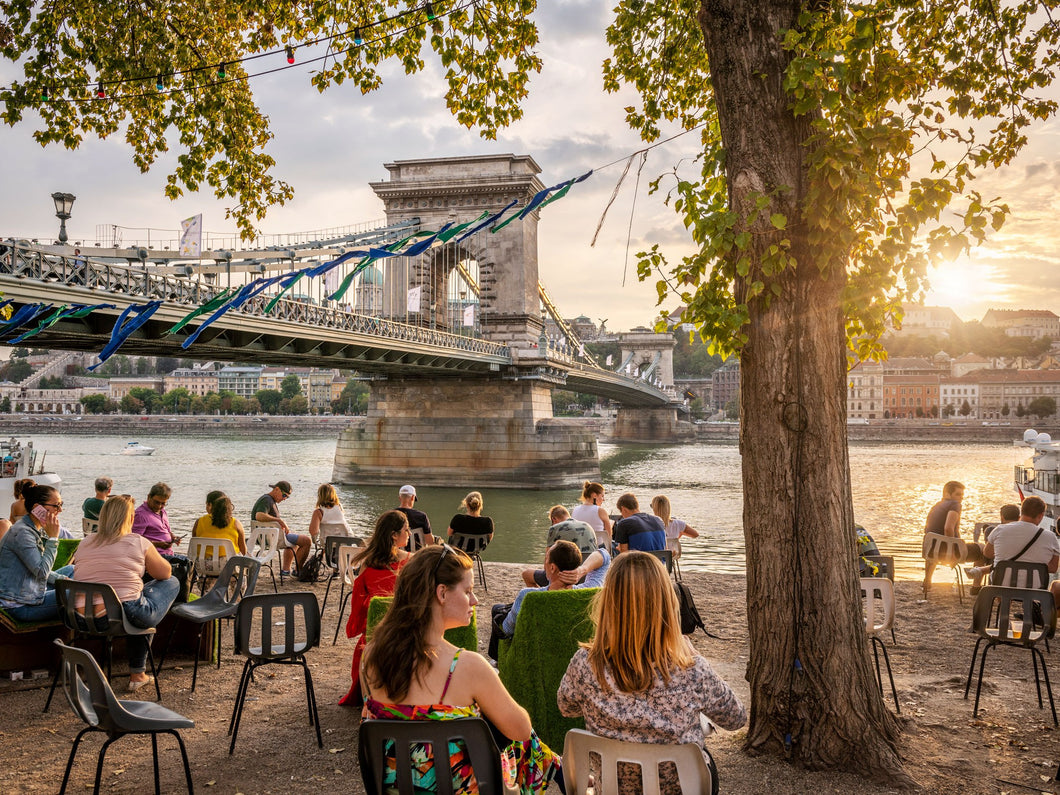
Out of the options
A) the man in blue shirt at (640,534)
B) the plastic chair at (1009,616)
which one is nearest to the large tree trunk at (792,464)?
the plastic chair at (1009,616)

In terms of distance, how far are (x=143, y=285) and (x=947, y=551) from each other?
13207 millimetres

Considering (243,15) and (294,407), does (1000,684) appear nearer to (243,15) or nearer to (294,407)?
(243,15)

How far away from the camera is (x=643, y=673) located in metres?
2.29

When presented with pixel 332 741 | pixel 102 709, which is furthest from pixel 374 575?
pixel 102 709

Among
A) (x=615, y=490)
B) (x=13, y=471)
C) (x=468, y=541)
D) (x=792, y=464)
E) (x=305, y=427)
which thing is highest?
(x=792, y=464)

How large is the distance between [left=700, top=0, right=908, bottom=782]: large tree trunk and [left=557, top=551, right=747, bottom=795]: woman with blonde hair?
116 cm

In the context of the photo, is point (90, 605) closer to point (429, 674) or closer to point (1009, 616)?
point (429, 674)

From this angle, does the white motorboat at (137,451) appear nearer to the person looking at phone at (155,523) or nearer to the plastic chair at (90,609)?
the person looking at phone at (155,523)

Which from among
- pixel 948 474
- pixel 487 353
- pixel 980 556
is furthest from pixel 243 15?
pixel 948 474

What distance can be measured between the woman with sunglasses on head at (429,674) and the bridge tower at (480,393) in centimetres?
2422

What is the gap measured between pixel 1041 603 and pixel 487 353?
24564 millimetres

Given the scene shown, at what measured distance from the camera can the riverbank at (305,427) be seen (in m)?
58.9

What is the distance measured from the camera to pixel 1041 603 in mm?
4160

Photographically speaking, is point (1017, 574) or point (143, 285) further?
point (143, 285)
